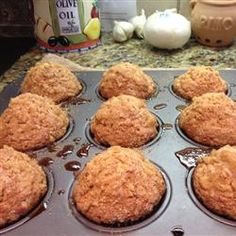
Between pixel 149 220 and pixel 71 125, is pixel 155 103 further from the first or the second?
pixel 149 220

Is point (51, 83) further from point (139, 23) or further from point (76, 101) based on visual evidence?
point (139, 23)

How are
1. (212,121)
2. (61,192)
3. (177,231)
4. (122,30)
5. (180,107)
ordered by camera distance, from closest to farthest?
(177,231)
(61,192)
(212,121)
(180,107)
(122,30)

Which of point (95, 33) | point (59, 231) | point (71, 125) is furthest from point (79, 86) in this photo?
point (59, 231)

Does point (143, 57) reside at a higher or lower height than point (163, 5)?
lower

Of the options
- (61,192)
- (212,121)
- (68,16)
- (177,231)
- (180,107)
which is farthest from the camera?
(68,16)

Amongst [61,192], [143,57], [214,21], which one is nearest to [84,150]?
[61,192]

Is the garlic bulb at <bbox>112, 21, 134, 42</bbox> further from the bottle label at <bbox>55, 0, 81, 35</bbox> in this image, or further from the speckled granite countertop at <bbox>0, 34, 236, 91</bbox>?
the bottle label at <bbox>55, 0, 81, 35</bbox>
